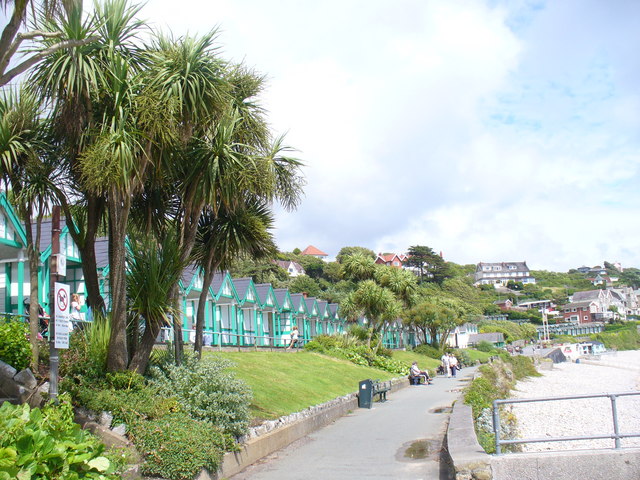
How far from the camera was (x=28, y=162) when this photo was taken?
34.0 feet

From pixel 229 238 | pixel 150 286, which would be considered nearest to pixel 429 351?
pixel 229 238

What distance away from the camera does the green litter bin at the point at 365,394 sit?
18.6 m

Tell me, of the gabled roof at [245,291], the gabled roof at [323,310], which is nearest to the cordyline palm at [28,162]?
the gabled roof at [245,291]

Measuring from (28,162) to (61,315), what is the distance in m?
4.00

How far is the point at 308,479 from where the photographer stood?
29.0ft

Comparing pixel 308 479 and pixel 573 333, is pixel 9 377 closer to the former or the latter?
pixel 308 479

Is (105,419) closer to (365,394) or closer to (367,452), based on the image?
(367,452)

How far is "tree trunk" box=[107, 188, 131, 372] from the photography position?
9.82 m

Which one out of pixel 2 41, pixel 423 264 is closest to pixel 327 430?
A: pixel 2 41

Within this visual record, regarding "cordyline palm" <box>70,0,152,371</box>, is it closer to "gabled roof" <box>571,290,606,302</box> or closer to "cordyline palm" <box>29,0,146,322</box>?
"cordyline palm" <box>29,0,146,322</box>

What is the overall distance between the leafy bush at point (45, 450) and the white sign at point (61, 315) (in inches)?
33.9

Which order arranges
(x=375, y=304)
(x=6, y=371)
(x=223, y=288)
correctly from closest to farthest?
(x=6, y=371) → (x=223, y=288) → (x=375, y=304)

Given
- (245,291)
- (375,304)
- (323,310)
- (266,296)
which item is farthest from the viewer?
(323,310)

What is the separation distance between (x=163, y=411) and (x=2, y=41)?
5.53 meters
